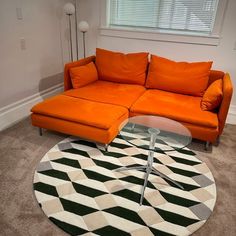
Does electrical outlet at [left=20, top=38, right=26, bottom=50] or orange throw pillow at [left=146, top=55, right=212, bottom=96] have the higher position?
electrical outlet at [left=20, top=38, right=26, bottom=50]

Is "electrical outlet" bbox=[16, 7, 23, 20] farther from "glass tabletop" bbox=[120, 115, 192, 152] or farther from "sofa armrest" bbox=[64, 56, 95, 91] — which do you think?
"glass tabletop" bbox=[120, 115, 192, 152]

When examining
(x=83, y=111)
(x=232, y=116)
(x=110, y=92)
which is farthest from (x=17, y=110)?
(x=232, y=116)

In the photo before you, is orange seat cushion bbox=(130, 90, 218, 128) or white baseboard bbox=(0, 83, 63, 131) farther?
white baseboard bbox=(0, 83, 63, 131)

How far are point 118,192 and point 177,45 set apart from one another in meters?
2.30

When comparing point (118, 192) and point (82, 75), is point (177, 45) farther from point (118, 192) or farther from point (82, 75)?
point (118, 192)

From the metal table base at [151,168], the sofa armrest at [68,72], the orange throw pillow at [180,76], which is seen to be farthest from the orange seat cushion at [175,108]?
the sofa armrest at [68,72]

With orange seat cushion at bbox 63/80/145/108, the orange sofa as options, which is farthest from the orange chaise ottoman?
orange seat cushion at bbox 63/80/145/108

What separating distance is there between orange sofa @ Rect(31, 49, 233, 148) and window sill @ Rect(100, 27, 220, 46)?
41 centimetres

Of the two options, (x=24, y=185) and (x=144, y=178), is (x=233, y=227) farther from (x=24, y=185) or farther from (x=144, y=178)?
(x=24, y=185)

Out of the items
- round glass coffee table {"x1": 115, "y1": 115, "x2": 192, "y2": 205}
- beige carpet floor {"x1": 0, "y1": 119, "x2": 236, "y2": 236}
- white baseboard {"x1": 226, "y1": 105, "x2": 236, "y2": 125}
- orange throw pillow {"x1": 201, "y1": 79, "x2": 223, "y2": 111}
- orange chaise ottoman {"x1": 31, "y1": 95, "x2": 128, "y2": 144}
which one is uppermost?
orange throw pillow {"x1": 201, "y1": 79, "x2": 223, "y2": 111}

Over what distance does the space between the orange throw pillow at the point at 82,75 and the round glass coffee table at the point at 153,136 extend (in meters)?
1.10

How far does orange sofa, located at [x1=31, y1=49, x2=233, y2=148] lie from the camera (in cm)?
232

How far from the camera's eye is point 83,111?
2373mm

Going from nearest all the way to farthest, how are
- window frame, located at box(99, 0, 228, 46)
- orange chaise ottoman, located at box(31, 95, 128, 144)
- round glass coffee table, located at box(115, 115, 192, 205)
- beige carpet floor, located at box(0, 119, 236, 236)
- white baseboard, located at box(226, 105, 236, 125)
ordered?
beige carpet floor, located at box(0, 119, 236, 236)
round glass coffee table, located at box(115, 115, 192, 205)
orange chaise ottoman, located at box(31, 95, 128, 144)
window frame, located at box(99, 0, 228, 46)
white baseboard, located at box(226, 105, 236, 125)
